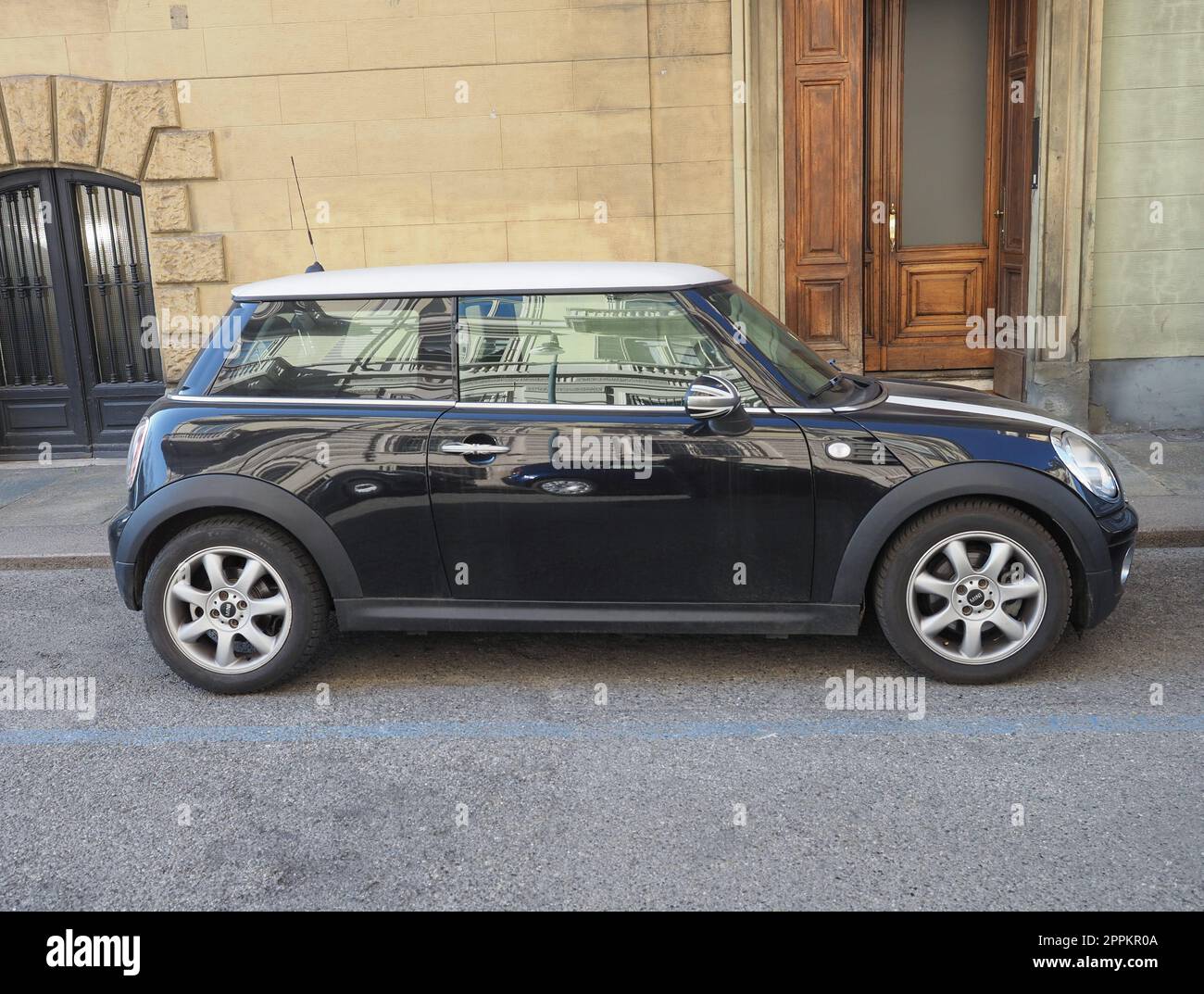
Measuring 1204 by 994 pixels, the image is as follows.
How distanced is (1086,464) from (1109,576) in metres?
0.43

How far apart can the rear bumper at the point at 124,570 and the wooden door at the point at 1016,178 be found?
22.0 feet

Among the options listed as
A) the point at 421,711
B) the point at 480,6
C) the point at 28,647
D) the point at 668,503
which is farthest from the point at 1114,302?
the point at 28,647

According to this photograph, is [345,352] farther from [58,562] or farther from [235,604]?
[58,562]

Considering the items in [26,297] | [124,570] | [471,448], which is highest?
[26,297]

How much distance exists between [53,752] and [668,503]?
96.0 inches

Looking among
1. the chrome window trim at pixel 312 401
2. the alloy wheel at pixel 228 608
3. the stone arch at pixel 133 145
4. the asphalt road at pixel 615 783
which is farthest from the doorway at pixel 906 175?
the alloy wheel at pixel 228 608

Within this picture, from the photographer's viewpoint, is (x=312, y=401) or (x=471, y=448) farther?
(x=312, y=401)

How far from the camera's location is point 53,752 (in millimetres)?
4648

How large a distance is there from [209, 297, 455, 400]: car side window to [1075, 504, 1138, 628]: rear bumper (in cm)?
256

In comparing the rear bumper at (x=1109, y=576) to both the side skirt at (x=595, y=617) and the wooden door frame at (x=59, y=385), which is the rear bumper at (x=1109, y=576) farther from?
the wooden door frame at (x=59, y=385)

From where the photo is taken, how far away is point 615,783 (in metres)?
4.17

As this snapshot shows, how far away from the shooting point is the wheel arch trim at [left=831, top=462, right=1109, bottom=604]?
468 centimetres

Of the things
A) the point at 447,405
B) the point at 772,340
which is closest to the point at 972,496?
the point at 772,340
